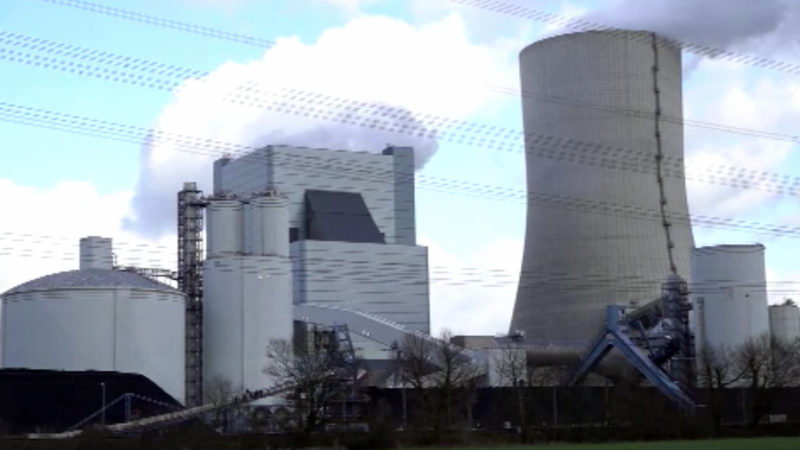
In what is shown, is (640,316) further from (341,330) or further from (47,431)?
(47,431)

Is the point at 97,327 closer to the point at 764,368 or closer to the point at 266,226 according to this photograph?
the point at 266,226

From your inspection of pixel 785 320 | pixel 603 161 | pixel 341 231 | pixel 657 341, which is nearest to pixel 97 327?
pixel 603 161

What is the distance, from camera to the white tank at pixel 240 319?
52.7 meters

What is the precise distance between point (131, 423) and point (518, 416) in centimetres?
1310

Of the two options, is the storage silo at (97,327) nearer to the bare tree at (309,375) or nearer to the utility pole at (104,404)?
the utility pole at (104,404)

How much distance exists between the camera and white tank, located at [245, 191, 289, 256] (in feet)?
182

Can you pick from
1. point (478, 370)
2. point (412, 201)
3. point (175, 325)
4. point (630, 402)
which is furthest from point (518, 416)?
point (412, 201)

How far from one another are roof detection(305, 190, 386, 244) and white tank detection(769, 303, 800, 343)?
2418 centimetres

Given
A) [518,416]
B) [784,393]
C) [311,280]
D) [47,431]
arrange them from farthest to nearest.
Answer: [311,280], [784,393], [518,416], [47,431]

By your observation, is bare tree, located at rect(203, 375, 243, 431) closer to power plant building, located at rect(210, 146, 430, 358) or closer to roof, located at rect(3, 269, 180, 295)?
roof, located at rect(3, 269, 180, 295)

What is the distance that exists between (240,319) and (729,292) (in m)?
19.7

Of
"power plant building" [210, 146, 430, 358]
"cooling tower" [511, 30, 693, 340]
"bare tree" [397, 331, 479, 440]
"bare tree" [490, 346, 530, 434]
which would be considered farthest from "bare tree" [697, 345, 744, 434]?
"power plant building" [210, 146, 430, 358]

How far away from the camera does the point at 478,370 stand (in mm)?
56344

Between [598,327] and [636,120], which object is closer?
[636,120]
